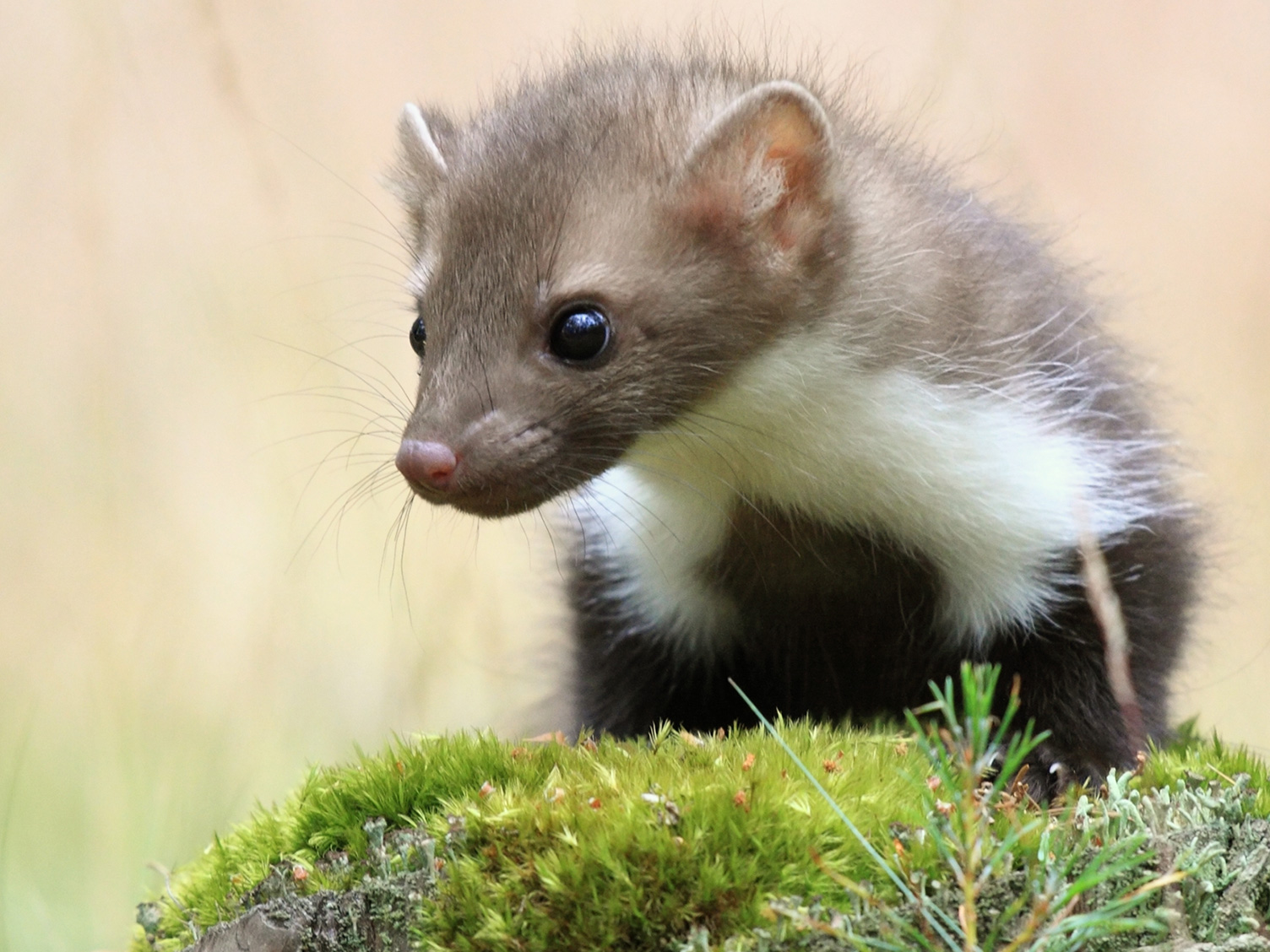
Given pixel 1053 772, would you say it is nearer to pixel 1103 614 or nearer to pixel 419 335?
pixel 1103 614

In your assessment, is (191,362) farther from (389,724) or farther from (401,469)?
(401,469)

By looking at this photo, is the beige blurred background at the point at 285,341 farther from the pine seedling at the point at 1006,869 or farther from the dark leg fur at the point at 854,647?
the pine seedling at the point at 1006,869

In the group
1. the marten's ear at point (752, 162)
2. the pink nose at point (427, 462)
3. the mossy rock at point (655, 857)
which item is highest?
the marten's ear at point (752, 162)

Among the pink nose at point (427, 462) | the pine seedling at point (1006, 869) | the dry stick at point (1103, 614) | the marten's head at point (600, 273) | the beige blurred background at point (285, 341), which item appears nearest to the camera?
the pine seedling at point (1006, 869)

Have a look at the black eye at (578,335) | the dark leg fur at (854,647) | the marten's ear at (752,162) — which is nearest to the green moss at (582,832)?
the black eye at (578,335)

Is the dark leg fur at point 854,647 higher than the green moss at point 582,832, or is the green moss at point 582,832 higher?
the green moss at point 582,832

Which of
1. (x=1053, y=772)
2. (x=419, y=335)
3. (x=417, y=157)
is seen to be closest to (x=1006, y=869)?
(x=1053, y=772)

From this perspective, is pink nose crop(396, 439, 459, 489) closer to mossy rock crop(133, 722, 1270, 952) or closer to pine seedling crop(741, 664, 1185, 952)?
mossy rock crop(133, 722, 1270, 952)
